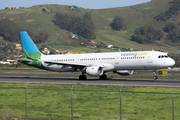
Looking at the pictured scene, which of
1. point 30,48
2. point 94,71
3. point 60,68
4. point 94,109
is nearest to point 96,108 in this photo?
point 94,109

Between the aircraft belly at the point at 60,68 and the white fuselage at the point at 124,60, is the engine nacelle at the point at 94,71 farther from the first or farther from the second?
the aircraft belly at the point at 60,68

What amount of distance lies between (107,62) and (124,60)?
304cm

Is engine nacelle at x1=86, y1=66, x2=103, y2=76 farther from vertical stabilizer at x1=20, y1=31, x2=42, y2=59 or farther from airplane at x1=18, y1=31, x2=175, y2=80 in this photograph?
vertical stabilizer at x1=20, y1=31, x2=42, y2=59

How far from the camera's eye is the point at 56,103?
21172 millimetres

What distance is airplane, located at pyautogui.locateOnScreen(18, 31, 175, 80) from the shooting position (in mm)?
41062

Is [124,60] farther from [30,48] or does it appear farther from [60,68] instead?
[30,48]

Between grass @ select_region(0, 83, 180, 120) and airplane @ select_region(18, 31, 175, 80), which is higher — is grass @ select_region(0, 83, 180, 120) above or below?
below

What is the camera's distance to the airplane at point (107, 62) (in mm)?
41062

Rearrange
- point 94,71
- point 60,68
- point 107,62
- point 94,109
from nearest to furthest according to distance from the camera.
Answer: point 94,109 < point 94,71 < point 107,62 < point 60,68

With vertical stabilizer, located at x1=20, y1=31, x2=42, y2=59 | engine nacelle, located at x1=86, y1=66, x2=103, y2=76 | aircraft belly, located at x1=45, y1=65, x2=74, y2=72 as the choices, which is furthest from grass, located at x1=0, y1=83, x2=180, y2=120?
vertical stabilizer, located at x1=20, y1=31, x2=42, y2=59

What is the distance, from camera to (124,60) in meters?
42.7

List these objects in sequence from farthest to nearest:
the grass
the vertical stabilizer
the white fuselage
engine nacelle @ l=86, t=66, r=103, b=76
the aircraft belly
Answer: the vertical stabilizer → the aircraft belly → engine nacelle @ l=86, t=66, r=103, b=76 → the white fuselage → the grass

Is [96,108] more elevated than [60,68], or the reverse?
[60,68]

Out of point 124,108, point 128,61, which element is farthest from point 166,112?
point 128,61
